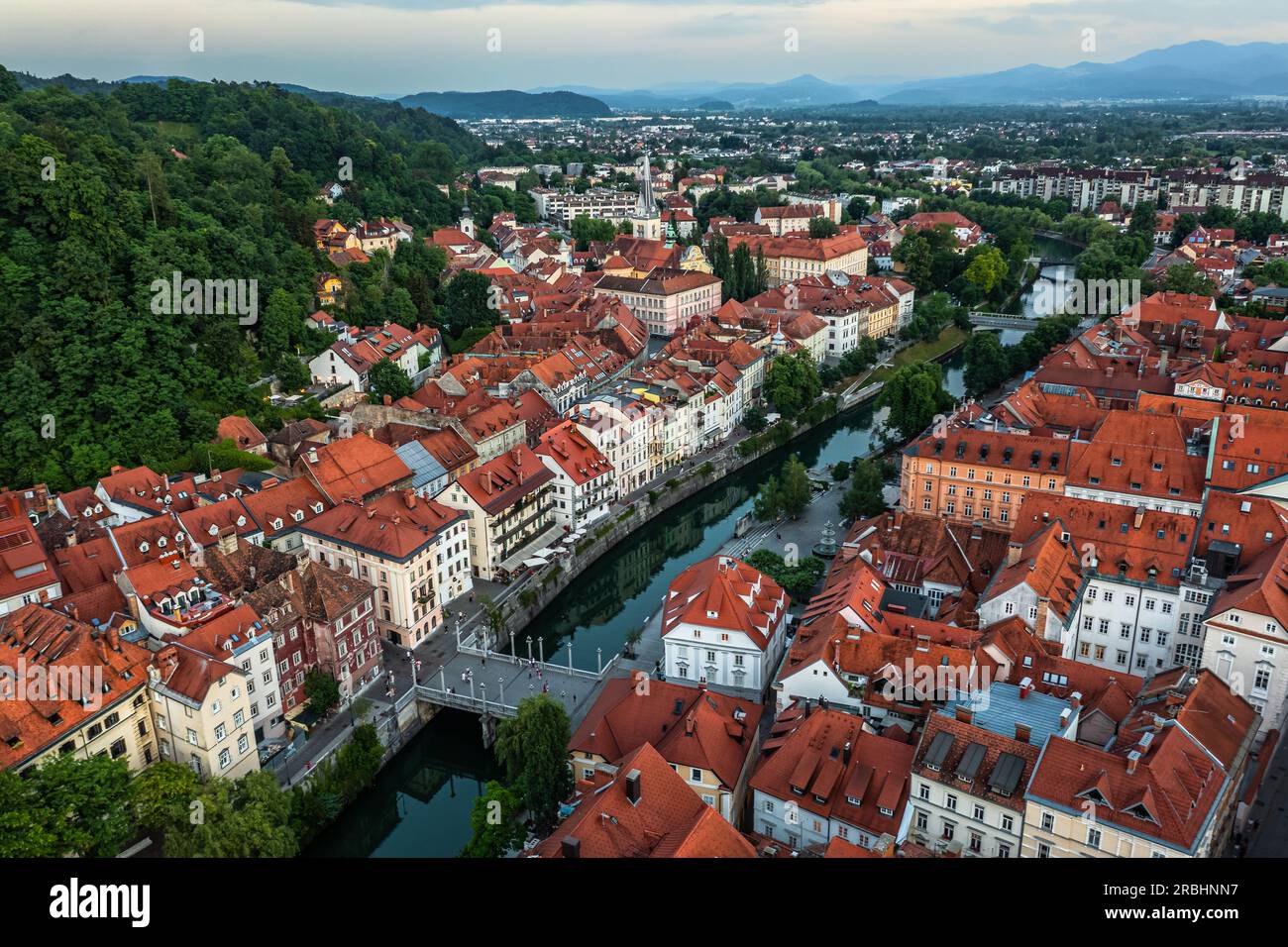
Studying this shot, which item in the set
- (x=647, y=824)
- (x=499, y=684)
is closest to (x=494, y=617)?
(x=499, y=684)

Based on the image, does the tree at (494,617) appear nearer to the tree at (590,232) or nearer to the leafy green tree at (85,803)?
the leafy green tree at (85,803)

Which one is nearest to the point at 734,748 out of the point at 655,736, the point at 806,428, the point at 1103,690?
the point at 655,736

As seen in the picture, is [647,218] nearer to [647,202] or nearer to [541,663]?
[647,202]

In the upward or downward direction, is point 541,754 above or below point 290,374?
below

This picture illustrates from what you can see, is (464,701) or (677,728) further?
(464,701)

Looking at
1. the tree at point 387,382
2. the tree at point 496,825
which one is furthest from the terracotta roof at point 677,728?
the tree at point 387,382
